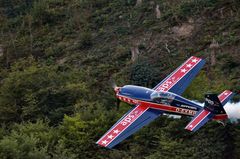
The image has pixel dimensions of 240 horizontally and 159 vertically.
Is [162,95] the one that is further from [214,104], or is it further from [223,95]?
[214,104]

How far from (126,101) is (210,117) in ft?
20.7

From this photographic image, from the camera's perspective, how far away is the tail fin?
25.0 meters

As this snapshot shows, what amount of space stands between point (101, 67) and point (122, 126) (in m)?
19.2

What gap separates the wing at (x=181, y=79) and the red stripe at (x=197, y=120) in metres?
3.84

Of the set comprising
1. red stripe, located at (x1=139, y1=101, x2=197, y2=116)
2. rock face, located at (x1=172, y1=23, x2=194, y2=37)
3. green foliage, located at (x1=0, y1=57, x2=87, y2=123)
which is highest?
red stripe, located at (x1=139, y1=101, x2=197, y2=116)

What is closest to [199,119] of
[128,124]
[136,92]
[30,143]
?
[128,124]

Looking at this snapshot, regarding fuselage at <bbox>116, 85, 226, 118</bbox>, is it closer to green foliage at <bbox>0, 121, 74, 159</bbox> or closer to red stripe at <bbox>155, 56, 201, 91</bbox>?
red stripe at <bbox>155, 56, 201, 91</bbox>

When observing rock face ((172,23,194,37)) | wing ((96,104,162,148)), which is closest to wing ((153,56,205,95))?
wing ((96,104,162,148))

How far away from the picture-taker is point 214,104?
25.2 metres

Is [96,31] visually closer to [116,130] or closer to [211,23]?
[211,23]

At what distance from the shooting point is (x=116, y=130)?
25.6 metres

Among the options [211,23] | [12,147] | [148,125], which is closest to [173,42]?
[211,23]

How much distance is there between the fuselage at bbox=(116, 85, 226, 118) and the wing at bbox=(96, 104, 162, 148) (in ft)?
1.27

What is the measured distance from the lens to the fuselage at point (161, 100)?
1053 inches
